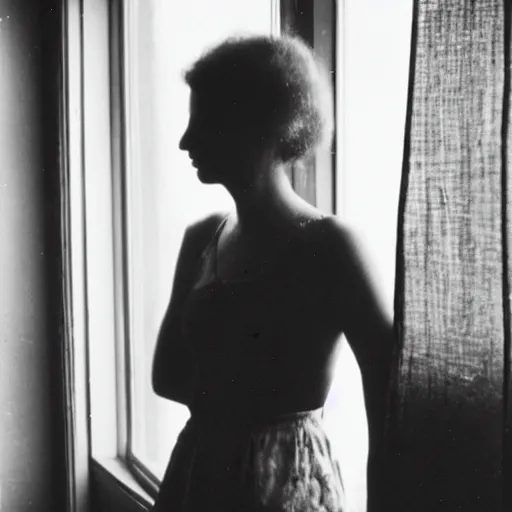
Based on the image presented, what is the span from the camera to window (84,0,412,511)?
89 centimetres

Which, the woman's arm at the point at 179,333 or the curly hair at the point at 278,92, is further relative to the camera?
the woman's arm at the point at 179,333

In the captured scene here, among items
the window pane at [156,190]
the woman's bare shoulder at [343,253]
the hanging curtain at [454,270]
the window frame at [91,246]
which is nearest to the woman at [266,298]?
the woman's bare shoulder at [343,253]

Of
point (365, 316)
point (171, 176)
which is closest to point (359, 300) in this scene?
point (365, 316)

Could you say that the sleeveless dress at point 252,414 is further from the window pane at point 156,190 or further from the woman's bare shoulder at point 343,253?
the window pane at point 156,190

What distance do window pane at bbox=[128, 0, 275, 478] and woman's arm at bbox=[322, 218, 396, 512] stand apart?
0.56 metres

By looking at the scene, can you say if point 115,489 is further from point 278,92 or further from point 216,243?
point 278,92

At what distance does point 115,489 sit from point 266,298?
2.90ft

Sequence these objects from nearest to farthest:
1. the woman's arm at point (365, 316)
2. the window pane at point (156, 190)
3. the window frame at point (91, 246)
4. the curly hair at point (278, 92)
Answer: the woman's arm at point (365, 316)
the curly hair at point (278, 92)
the window pane at point (156, 190)
the window frame at point (91, 246)

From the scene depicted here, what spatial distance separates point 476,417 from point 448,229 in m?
0.16

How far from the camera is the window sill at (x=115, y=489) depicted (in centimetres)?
141

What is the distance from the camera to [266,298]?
0.86 m

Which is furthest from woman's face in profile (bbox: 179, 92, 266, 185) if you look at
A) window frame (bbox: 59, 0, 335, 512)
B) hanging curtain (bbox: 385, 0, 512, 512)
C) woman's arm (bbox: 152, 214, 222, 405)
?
window frame (bbox: 59, 0, 335, 512)

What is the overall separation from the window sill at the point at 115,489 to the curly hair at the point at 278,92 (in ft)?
2.78

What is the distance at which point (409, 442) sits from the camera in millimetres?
611
